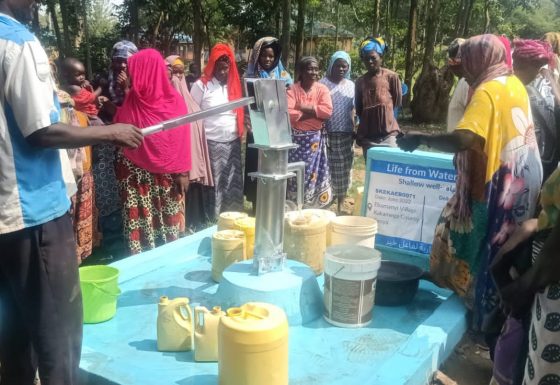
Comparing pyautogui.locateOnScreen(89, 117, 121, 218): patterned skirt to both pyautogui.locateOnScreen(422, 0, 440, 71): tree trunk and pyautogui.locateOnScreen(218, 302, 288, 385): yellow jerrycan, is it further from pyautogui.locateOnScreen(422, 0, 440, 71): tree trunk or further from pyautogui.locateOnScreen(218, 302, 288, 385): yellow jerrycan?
pyautogui.locateOnScreen(422, 0, 440, 71): tree trunk

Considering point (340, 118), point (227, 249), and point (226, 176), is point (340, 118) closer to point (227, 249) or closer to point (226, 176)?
point (226, 176)

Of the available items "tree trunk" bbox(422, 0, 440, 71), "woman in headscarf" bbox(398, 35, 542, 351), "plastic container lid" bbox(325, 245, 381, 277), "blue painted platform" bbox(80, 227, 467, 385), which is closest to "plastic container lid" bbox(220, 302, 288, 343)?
"blue painted platform" bbox(80, 227, 467, 385)

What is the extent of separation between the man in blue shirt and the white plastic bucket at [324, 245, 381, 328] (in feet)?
3.75

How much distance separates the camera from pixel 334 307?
2650 mm

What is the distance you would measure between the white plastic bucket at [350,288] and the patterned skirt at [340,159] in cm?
293

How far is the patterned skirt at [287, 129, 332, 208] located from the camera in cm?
512

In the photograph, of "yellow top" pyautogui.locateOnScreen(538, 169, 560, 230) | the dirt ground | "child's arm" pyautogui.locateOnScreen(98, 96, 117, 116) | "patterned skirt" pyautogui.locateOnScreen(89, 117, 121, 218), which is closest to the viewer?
"yellow top" pyautogui.locateOnScreen(538, 169, 560, 230)

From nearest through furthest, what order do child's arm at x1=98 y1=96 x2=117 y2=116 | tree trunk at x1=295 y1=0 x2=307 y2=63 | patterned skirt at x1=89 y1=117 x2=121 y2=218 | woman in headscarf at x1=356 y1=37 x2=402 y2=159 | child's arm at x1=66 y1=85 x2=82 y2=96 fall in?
child's arm at x1=66 y1=85 x2=82 y2=96 < patterned skirt at x1=89 y1=117 x2=121 y2=218 < child's arm at x1=98 y1=96 x2=117 y2=116 < woman in headscarf at x1=356 y1=37 x2=402 y2=159 < tree trunk at x1=295 y1=0 x2=307 y2=63

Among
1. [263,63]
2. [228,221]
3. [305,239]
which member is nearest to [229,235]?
[228,221]

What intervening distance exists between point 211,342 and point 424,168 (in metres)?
2.14

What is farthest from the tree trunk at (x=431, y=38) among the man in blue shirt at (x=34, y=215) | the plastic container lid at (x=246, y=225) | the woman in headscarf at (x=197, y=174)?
the man in blue shirt at (x=34, y=215)

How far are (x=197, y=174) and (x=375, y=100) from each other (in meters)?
2.04

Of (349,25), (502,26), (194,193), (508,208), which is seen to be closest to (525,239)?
(508,208)

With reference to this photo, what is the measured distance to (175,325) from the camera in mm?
2379
